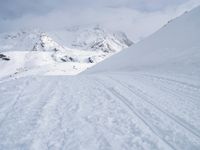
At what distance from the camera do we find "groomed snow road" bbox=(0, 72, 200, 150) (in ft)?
18.2

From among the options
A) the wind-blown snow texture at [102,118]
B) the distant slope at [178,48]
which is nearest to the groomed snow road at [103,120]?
the wind-blown snow texture at [102,118]

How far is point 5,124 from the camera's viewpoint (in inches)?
278

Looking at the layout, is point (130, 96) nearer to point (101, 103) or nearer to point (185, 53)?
point (101, 103)

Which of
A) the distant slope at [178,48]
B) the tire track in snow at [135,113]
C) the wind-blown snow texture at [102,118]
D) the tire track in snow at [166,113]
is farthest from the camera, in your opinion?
the distant slope at [178,48]

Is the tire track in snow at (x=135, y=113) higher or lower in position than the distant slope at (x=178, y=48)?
lower

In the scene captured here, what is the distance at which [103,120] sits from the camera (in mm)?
7055

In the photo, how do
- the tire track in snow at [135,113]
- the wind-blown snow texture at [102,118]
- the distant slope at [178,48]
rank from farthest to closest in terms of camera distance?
1. the distant slope at [178,48]
2. the wind-blown snow texture at [102,118]
3. the tire track in snow at [135,113]

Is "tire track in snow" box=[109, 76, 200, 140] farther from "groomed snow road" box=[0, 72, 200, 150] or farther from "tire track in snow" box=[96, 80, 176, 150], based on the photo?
"tire track in snow" box=[96, 80, 176, 150]

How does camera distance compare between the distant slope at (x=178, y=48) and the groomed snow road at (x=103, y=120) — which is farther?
the distant slope at (x=178, y=48)

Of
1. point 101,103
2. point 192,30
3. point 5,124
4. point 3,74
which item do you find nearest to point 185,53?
point 192,30

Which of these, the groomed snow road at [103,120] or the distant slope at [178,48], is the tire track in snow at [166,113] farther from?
the distant slope at [178,48]

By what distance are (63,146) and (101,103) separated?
148 inches

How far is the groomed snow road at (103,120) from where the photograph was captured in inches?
219

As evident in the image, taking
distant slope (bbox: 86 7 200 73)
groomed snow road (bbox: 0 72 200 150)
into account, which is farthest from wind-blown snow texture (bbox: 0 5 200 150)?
distant slope (bbox: 86 7 200 73)
